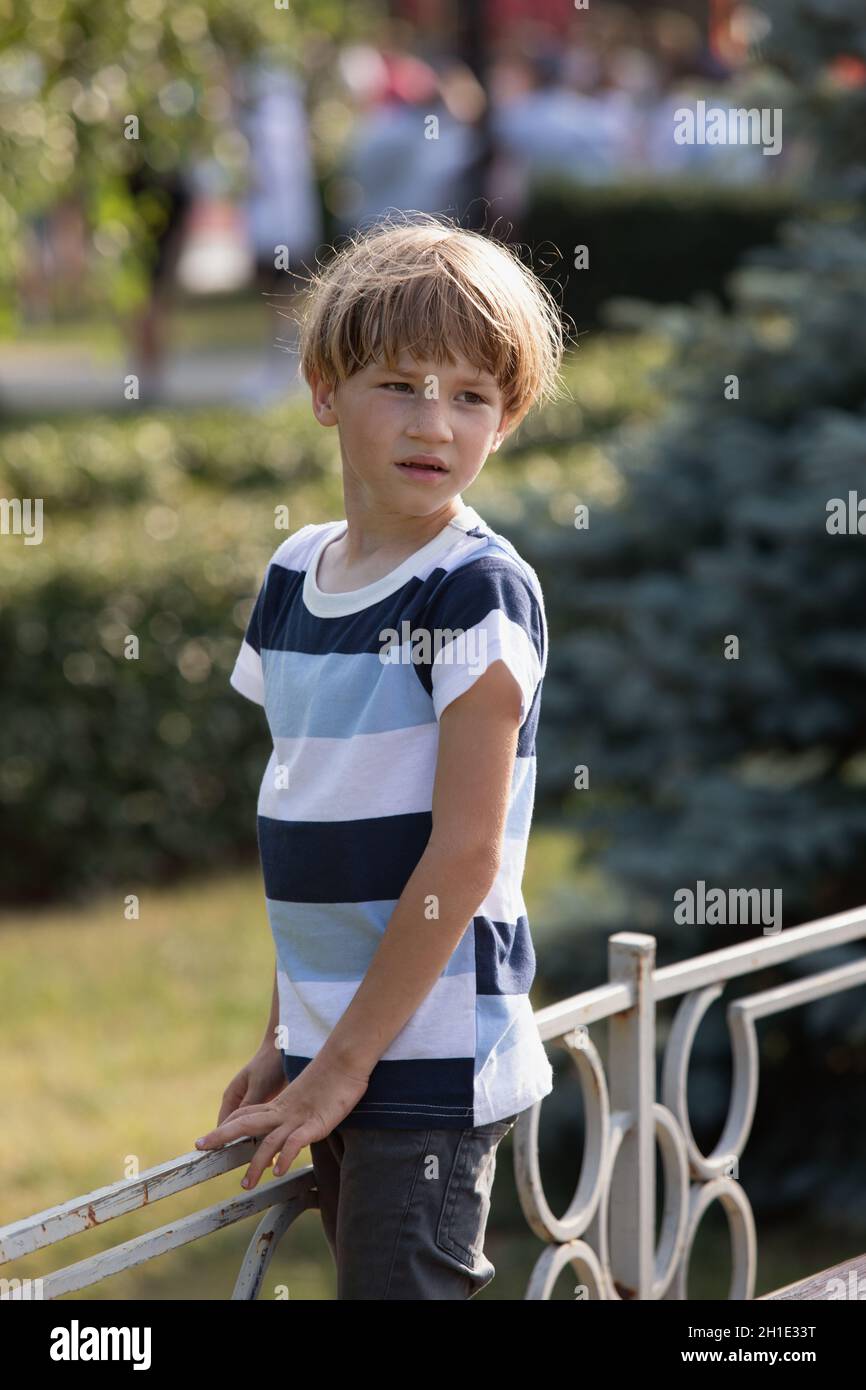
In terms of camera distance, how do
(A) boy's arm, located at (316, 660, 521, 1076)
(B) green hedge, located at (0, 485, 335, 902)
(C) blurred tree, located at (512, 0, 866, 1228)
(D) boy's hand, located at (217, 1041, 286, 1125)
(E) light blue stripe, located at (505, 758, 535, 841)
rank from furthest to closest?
(B) green hedge, located at (0, 485, 335, 902) → (C) blurred tree, located at (512, 0, 866, 1228) → (D) boy's hand, located at (217, 1041, 286, 1125) → (E) light blue stripe, located at (505, 758, 535, 841) → (A) boy's arm, located at (316, 660, 521, 1076)

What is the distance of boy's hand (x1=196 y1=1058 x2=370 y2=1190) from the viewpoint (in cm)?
157

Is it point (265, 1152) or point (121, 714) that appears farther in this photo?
point (121, 714)

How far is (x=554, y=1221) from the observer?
203 centimetres

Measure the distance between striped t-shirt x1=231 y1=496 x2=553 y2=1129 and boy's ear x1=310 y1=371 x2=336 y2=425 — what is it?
157mm

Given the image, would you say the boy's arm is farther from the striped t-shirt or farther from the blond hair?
the blond hair

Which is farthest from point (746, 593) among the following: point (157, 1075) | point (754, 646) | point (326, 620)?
point (326, 620)

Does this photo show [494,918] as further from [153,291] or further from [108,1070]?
[153,291]

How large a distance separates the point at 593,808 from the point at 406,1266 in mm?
2571

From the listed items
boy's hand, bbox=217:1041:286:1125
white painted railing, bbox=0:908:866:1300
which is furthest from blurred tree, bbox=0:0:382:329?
boy's hand, bbox=217:1041:286:1125

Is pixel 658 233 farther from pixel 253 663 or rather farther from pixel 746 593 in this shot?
pixel 253 663

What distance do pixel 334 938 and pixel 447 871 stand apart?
0.16m

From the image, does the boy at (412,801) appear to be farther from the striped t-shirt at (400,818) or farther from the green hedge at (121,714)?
the green hedge at (121,714)

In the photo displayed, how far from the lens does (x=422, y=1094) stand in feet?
5.28

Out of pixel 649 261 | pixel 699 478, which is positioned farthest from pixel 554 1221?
pixel 649 261
